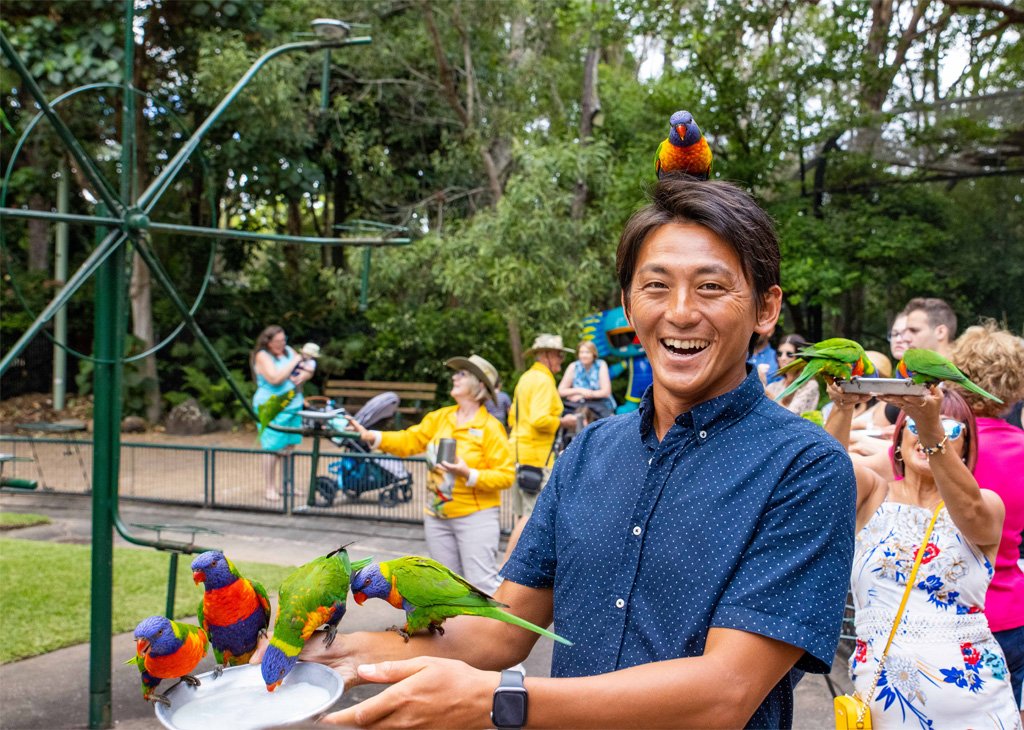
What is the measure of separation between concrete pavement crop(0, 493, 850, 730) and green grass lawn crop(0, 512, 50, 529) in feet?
0.35

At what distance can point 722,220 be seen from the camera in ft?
4.03

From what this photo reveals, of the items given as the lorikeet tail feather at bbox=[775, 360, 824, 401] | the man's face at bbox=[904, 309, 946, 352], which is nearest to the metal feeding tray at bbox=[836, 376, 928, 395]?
the lorikeet tail feather at bbox=[775, 360, 824, 401]

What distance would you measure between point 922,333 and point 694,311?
295 centimetres

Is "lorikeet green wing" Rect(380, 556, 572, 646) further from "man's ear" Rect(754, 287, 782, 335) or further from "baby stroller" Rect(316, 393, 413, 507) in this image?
"baby stroller" Rect(316, 393, 413, 507)

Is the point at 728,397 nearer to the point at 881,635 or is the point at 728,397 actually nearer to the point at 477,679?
the point at 477,679

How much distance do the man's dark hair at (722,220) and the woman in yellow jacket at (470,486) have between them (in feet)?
10.1

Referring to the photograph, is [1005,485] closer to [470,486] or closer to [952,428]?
[952,428]

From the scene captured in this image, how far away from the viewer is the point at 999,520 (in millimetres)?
2238

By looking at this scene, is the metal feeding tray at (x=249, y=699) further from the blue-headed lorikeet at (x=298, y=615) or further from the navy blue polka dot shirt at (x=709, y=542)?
the navy blue polka dot shirt at (x=709, y=542)

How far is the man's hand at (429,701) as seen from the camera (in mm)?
1002

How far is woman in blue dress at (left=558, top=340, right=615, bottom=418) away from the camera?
7.25m

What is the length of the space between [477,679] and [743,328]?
0.70 meters

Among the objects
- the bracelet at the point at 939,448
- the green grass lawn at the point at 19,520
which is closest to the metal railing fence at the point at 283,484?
the green grass lawn at the point at 19,520

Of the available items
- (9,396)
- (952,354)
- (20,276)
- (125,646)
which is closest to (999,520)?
(952,354)
